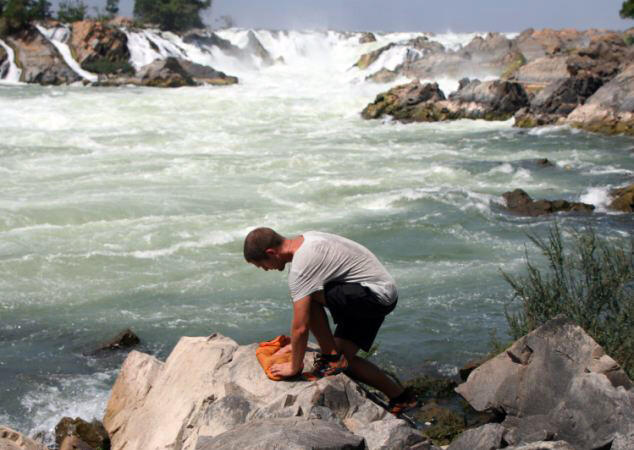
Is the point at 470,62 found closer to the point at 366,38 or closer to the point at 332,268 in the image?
the point at 366,38

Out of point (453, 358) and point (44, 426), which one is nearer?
point (44, 426)

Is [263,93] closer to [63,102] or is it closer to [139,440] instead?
[63,102]

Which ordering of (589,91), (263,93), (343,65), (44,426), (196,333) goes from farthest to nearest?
(343,65) → (263,93) → (589,91) → (196,333) → (44,426)

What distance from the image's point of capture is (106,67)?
47406 millimetres

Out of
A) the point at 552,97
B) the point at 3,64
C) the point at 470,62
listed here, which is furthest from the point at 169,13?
the point at 552,97

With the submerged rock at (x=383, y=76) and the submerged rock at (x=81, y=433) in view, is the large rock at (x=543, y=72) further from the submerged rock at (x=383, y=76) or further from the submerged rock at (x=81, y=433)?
the submerged rock at (x=81, y=433)

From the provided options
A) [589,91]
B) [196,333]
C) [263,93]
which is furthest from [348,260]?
[263,93]

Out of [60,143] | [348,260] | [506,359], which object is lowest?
[60,143]

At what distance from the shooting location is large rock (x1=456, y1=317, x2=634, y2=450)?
539 cm

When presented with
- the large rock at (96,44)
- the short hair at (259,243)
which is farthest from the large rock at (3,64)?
the short hair at (259,243)

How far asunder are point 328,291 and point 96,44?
46741 millimetres

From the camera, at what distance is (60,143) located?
2494 centimetres

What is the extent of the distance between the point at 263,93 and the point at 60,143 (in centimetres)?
1800

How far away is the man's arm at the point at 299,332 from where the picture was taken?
17.7 feet
